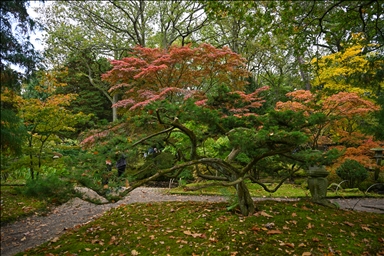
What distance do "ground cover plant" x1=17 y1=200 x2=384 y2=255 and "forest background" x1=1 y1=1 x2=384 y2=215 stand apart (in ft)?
1.55

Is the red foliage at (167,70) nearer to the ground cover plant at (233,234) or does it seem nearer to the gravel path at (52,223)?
the gravel path at (52,223)

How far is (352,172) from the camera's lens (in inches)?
285

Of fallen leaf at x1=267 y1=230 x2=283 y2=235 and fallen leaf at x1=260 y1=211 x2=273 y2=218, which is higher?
fallen leaf at x1=260 y1=211 x2=273 y2=218

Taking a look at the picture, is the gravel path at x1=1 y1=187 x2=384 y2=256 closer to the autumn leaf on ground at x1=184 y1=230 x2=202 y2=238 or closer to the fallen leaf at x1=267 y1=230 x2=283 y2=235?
the autumn leaf on ground at x1=184 y1=230 x2=202 y2=238

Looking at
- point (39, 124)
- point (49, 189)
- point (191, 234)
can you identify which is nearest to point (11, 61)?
point (49, 189)

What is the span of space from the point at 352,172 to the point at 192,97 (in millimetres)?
6046

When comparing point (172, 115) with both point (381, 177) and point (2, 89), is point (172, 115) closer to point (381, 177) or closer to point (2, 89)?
point (2, 89)

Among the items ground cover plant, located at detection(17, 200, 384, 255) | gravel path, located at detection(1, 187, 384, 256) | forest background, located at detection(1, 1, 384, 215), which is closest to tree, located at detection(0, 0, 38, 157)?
forest background, located at detection(1, 1, 384, 215)

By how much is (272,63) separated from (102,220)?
1422 cm

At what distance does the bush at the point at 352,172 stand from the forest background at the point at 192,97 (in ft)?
0.53

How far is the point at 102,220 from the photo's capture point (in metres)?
4.18

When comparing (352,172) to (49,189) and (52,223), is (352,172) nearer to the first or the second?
(52,223)

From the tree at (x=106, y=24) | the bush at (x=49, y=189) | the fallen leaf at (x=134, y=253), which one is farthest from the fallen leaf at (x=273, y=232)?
the tree at (x=106, y=24)

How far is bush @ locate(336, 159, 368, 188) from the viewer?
713 cm
